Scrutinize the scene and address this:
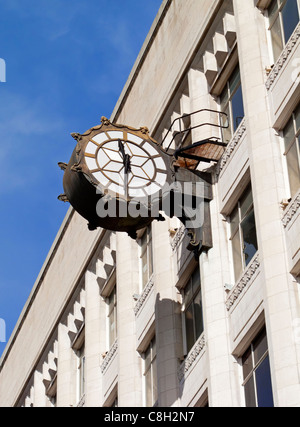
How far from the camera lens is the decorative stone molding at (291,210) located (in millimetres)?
25703

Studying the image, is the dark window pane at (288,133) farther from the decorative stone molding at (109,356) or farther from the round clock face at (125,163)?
the decorative stone molding at (109,356)

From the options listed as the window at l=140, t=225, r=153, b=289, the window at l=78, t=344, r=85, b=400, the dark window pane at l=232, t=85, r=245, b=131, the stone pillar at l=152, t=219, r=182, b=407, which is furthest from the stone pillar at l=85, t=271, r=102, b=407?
the dark window pane at l=232, t=85, r=245, b=131

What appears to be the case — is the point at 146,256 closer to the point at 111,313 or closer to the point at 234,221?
the point at 111,313

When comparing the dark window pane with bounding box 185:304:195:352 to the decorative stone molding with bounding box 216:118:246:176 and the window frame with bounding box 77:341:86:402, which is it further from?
the window frame with bounding box 77:341:86:402

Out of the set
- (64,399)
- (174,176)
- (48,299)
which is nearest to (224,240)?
(174,176)

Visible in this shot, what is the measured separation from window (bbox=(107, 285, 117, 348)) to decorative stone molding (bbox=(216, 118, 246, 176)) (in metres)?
9.30

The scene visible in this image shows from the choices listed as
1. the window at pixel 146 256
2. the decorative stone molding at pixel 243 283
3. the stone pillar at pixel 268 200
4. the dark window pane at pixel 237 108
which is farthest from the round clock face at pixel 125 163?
the window at pixel 146 256

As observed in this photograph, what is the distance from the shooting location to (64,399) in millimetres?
41031

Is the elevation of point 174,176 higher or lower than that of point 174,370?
higher

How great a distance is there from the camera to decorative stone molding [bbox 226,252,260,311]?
88.4ft
